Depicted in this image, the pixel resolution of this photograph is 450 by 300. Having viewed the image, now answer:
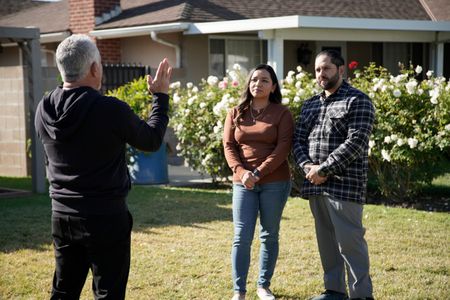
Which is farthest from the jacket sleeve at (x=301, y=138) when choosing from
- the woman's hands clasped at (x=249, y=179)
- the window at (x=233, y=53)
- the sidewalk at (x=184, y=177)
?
the window at (x=233, y=53)

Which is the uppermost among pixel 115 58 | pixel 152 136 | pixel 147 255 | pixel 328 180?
pixel 115 58

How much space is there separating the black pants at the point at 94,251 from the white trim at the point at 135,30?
37.4 ft

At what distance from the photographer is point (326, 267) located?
4754 mm

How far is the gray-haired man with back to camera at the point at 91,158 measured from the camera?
322cm

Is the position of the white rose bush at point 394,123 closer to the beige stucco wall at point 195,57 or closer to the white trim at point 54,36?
the beige stucco wall at point 195,57

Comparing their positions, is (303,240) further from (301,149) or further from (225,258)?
(301,149)

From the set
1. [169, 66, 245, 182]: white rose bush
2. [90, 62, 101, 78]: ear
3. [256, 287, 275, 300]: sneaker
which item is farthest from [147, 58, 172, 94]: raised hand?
[169, 66, 245, 182]: white rose bush

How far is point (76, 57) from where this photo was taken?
322 centimetres

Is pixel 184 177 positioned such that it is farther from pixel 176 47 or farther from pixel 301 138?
pixel 301 138

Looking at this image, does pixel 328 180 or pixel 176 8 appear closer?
pixel 328 180

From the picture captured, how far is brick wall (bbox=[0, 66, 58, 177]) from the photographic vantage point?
1135 centimetres

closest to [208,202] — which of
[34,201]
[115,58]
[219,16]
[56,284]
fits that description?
[34,201]

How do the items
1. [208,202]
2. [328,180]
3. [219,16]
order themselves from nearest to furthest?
[328,180]
[208,202]
[219,16]

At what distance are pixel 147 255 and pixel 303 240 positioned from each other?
163cm
